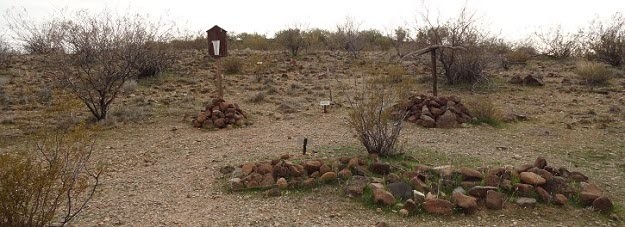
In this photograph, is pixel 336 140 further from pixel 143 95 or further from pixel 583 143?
pixel 143 95

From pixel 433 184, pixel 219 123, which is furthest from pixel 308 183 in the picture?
pixel 219 123

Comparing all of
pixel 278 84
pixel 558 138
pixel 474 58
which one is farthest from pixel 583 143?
pixel 278 84

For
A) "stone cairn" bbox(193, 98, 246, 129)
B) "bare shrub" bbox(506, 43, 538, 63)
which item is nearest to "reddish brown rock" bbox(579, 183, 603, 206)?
"stone cairn" bbox(193, 98, 246, 129)

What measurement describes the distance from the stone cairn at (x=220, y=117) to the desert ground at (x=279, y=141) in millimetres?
236

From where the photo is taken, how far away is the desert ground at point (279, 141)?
4945 millimetres

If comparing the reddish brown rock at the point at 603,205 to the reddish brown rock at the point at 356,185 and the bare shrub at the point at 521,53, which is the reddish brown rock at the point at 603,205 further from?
the bare shrub at the point at 521,53

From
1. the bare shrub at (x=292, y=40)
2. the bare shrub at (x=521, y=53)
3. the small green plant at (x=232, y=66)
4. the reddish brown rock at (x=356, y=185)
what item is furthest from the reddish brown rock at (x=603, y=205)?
the bare shrub at (x=292, y=40)

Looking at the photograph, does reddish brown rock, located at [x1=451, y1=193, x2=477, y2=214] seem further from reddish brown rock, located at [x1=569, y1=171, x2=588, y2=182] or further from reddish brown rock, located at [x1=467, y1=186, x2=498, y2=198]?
reddish brown rock, located at [x1=569, y1=171, x2=588, y2=182]

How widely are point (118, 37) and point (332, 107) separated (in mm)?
5530

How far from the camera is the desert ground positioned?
16.2ft

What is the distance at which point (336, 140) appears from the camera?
8.20m

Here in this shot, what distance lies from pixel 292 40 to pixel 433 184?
68.7ft

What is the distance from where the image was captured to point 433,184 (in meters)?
5.54

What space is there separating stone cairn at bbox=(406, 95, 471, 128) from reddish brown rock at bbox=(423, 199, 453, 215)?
4.48 meters
